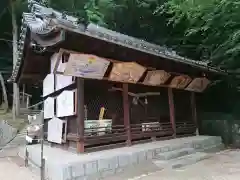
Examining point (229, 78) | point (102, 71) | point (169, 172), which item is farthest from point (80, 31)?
point (229, 78)

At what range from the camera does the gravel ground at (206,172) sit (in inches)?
225

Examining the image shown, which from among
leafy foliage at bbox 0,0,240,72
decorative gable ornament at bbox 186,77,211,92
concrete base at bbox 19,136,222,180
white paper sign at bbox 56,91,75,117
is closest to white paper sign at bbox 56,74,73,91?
white paper sign at bbox 56,91,75,117

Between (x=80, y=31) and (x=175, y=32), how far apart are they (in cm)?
1018

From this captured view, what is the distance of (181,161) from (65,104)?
3620 mm

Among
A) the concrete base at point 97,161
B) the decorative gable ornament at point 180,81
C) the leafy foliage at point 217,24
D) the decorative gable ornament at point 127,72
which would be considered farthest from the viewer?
the decorative gable ornament at point 180,81

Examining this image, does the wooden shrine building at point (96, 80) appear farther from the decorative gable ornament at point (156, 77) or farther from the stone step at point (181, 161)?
the stone step at point (181, 161)

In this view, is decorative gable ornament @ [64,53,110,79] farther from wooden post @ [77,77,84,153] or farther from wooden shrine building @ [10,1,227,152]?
wooden post @ [77,77,84,153]

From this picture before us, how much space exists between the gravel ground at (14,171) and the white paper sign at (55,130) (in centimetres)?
116

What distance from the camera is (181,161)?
7.29 metres

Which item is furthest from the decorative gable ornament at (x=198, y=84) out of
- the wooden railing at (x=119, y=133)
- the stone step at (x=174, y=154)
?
the stone step at (x=174, y=154)

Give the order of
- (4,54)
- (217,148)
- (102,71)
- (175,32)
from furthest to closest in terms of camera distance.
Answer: (4,54)
(175,32)
(217,148)
(102,71)

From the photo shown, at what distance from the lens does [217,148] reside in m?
9.85

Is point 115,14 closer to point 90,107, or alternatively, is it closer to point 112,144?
point 90,107

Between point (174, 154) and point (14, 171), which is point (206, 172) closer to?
point (174, 154)
